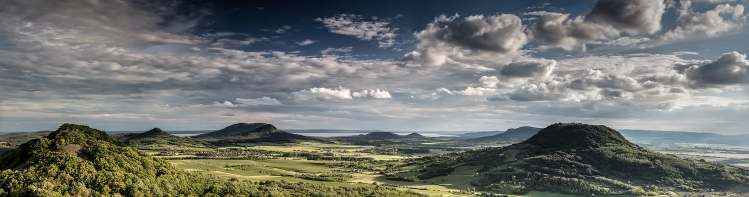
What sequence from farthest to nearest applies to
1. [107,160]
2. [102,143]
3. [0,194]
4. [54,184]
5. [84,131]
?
[84,131] < [102,143] < [107,160] < [54,184] < [0,194]

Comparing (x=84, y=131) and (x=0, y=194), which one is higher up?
(x=84, y=131)

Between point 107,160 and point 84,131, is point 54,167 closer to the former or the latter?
point 107,160

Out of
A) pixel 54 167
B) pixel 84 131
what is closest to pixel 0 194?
pixel 54 167

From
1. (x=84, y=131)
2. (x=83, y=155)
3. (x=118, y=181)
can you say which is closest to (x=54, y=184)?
(x=118, y=181)

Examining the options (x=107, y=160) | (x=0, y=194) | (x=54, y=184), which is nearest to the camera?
(x=0, y=194)

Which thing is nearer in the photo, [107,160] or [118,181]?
[118,181]

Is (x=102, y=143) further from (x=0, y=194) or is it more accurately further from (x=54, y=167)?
(x=0, y=194)
